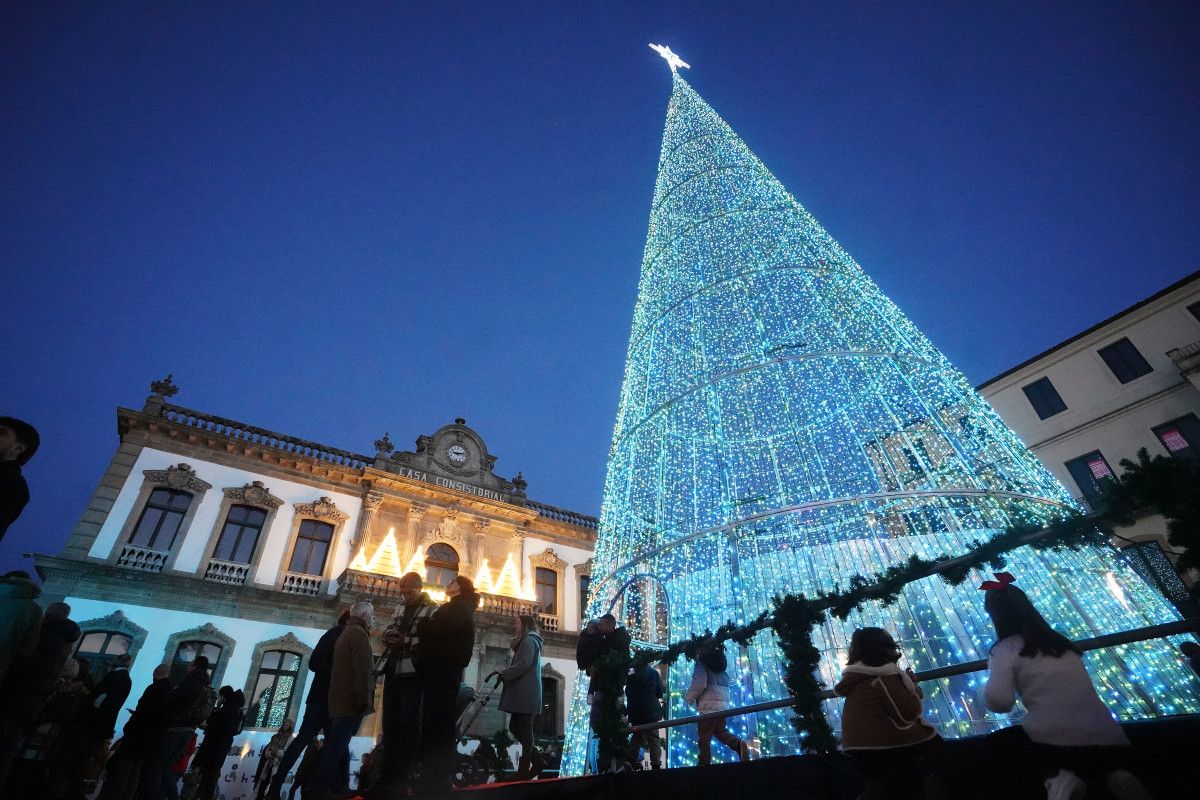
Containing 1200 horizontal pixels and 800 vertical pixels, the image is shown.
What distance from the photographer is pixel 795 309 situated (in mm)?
5809

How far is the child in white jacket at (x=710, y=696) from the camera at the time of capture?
4371 mm

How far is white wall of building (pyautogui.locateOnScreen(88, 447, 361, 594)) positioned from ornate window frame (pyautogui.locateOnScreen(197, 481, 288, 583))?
0.25 feet

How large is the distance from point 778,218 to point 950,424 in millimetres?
3102

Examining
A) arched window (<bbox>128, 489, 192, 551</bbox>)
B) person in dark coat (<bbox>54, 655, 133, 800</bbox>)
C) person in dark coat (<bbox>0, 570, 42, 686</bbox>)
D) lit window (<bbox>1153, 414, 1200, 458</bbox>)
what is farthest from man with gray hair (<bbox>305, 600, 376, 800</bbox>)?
lit window (<bbox>1153, 414, 1200, 458</bbox>)

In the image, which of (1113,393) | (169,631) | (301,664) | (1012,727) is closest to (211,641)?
(169,631)

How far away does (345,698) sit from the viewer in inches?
155

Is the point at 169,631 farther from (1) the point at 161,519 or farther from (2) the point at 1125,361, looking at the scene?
(2) the point at 1125,361

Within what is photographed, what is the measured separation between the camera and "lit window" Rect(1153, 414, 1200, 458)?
13352 mm

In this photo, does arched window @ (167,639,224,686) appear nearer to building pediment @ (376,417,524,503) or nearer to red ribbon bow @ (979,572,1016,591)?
building pediment @ (376,417,524,503)

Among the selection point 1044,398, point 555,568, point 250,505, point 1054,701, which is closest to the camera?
point 1054,701

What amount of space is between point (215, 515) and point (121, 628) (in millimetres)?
3106

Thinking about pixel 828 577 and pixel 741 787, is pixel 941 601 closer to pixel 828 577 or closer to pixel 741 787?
pixel 828 577

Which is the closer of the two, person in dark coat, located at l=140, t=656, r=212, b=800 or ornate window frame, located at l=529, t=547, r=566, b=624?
person in dark coat, located at l=140, t=656, r=212, b=800

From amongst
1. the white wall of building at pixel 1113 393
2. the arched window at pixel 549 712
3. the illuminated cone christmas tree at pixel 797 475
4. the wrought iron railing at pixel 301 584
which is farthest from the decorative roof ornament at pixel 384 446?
the white wall of building at pixel 1113 393
